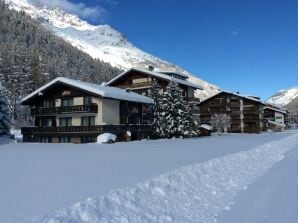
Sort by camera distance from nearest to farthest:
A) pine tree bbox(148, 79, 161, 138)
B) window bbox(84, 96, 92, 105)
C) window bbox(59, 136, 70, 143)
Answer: window bbox(84, 96, 92, 105) → window bbox(59, 136, 70, 143) → pine tree bbox(148, 79, 161, 138)

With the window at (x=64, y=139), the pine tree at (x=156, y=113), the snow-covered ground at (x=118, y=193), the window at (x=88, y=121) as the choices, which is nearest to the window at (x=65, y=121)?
the window at (x=64, y=139)

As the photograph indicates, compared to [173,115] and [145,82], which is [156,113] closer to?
[173,115]

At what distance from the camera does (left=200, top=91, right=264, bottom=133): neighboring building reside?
76.1 meters

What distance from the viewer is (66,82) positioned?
41.6 meters

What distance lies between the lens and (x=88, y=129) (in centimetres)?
3938

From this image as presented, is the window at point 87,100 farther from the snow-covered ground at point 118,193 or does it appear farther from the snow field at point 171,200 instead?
the snow field at point 171,200

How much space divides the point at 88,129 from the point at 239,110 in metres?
45.5

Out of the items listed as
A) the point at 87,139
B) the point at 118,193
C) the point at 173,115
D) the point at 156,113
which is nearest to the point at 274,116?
the point at 173,115

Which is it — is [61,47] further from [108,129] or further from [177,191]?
[177,191]

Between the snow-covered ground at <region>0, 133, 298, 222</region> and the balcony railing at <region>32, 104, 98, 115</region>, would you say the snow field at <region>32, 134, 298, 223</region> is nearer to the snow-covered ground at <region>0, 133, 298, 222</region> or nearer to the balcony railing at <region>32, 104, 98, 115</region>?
the snow-covered ground at <region>0, 133, 298, 222</region>

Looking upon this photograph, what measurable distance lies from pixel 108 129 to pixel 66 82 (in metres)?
7.92

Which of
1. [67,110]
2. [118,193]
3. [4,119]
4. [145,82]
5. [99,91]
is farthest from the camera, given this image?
[145,82]

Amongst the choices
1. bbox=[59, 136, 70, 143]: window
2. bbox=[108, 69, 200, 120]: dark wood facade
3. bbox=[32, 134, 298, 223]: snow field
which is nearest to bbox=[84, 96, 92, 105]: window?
bbox=[59, 136, 70, 143]: window

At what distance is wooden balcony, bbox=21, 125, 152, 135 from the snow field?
24.4 meters
